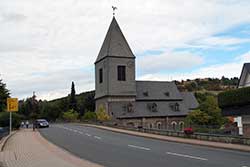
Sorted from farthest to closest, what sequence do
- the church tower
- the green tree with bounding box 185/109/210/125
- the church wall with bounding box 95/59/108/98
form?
1. the church wall with bounding box 95/59/108/98
2. the church tower
3. the green tree with bounding box 185/109/210/125

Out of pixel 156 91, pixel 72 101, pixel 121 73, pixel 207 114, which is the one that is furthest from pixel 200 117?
pixel 72 101

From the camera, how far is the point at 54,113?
11200cm

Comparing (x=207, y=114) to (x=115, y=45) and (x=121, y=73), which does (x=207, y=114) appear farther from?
(x=115, y=45)

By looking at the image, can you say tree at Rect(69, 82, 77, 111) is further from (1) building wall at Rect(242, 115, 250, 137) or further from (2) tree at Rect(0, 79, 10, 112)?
(1) building wall at Rect(242, 115, 250, 137)

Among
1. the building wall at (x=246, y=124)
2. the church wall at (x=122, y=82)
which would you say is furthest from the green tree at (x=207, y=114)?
the building wall at (x=246, y=124)

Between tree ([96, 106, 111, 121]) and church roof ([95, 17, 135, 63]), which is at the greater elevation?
church roof ([95, 17, 135, 63])

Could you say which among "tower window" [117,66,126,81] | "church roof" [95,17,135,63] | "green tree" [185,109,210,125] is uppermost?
"church roof" [95,17,135,63]

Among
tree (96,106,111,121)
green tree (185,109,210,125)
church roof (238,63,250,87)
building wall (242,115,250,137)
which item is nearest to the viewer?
building wall (242,115,250,137)

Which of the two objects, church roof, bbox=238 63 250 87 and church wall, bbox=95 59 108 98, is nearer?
church roof, bbox=238 63 250 87

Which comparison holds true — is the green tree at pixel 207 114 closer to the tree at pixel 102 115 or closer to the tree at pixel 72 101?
the tree at pixel 102 115

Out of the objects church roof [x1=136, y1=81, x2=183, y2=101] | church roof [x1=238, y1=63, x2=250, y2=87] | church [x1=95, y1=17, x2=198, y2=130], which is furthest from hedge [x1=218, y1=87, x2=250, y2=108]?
church roof [x1=136, y1=81, x2=183, y2=101]

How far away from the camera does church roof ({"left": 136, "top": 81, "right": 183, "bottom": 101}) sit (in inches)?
3435

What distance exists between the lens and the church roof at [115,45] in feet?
268

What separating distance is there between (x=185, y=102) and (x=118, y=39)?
24.1 metres
